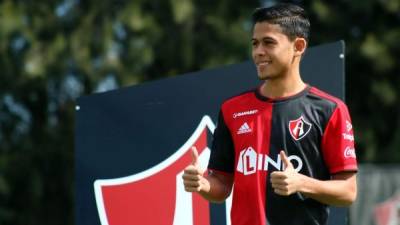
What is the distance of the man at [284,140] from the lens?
122 inches

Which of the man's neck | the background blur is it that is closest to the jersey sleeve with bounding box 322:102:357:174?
the man's neck

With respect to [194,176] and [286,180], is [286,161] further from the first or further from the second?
[194,176]

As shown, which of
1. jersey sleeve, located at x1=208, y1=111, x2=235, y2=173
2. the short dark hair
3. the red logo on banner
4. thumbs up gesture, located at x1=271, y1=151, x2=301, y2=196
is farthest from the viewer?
the red logo on banner

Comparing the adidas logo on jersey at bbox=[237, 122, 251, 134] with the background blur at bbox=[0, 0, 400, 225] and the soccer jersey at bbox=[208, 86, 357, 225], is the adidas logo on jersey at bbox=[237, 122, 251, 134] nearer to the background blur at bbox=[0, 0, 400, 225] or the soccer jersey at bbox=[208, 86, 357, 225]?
the soccer jersey at bbox=[208, 86, 357, 225]

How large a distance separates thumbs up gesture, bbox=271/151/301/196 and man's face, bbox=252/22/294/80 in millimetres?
328

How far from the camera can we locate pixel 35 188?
13.6 m

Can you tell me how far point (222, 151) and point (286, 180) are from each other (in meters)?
0.43

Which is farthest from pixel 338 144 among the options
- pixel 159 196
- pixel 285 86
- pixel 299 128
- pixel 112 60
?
pixel 112 60

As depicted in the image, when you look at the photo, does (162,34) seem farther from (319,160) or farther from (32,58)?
(319,160)

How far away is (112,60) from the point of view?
1238 cm

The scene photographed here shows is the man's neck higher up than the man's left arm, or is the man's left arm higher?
the man's neck

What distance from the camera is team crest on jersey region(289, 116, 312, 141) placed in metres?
3.12

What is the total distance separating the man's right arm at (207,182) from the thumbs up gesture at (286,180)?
277 mm

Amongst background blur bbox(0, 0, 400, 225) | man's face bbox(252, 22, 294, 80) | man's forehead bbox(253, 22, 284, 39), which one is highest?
background blur bbox(0, 0, 400, 225)
